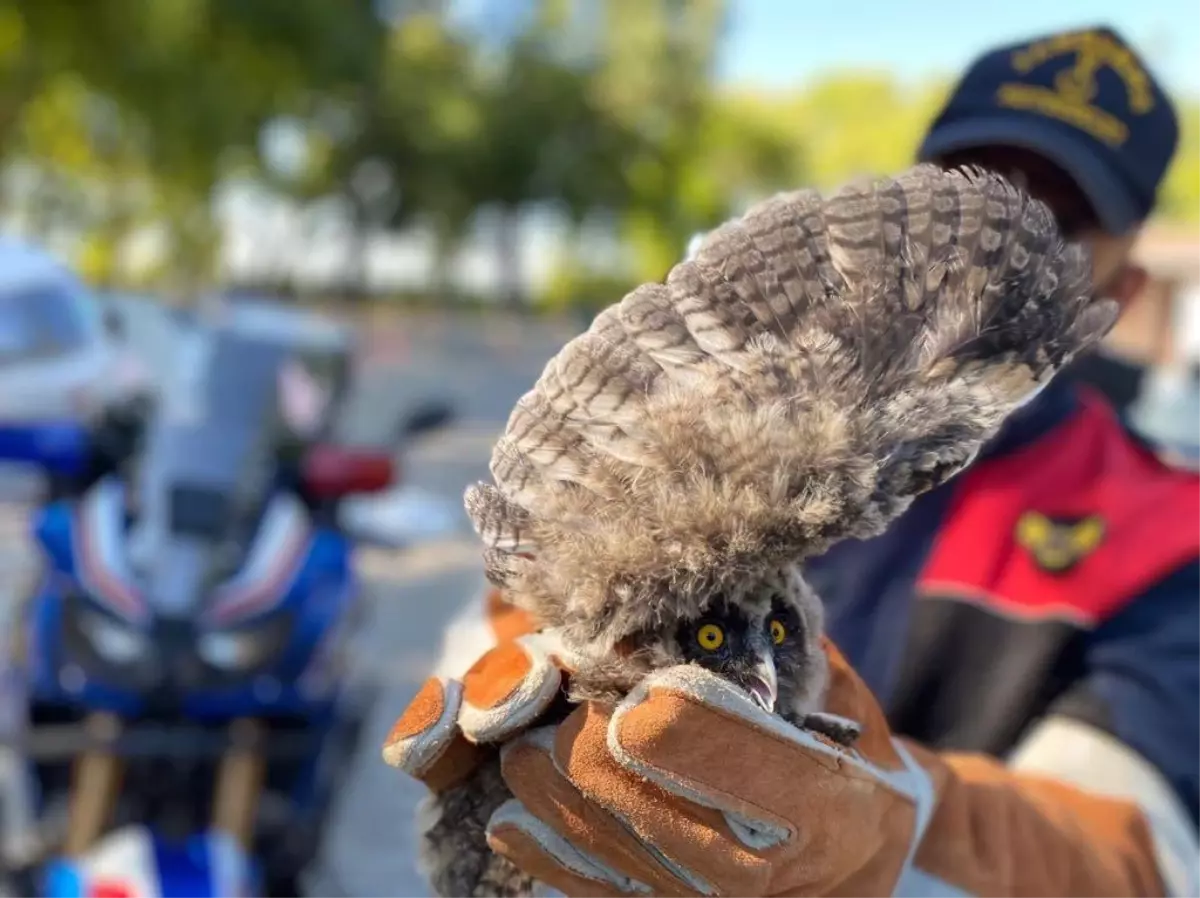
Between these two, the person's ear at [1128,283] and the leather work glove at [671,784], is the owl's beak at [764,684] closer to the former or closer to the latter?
the leather work glove at [671,784]

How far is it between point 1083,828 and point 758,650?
0.59m

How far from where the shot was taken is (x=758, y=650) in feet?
3.26

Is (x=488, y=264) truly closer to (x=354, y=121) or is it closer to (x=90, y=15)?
(x=354, y=121)

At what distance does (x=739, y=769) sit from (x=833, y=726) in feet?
0.45

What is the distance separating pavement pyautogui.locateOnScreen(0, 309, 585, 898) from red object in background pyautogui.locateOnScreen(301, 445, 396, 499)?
0.26 metres

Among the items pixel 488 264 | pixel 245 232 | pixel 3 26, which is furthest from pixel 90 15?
pixel 488 264

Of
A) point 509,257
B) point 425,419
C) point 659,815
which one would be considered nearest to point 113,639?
point 425,419

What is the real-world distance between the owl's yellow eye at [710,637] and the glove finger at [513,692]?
127mm

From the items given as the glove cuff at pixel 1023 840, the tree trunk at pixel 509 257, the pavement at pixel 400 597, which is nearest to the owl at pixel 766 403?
the pavement at pixel 400 597

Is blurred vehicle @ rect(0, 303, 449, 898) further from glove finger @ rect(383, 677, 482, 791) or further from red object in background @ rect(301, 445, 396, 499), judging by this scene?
glove finger @ rect(383, 677, 482, 791)

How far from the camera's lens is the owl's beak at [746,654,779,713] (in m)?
0.99

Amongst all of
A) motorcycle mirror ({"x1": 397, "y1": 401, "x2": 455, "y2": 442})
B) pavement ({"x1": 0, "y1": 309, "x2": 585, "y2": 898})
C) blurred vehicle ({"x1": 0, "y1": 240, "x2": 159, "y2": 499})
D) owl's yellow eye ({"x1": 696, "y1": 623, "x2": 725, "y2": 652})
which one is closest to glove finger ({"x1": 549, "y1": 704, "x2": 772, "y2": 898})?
owl's yellow eye ({"x1": 696, "y1": 623, "x2": 725, "y2": 652})

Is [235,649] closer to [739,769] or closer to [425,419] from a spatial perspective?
[425,419]

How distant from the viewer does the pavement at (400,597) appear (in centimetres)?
349
